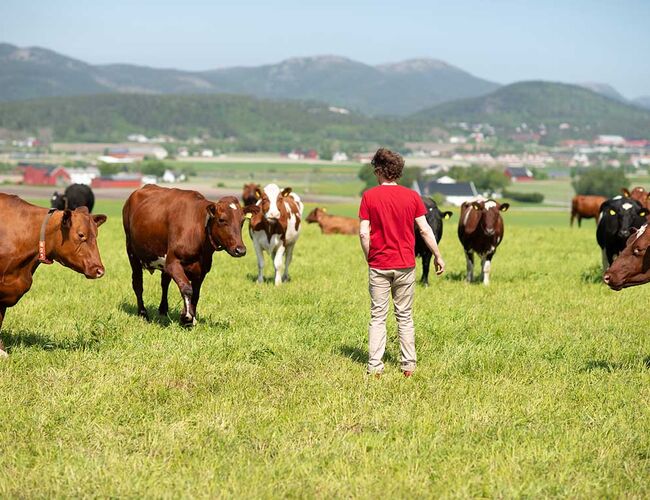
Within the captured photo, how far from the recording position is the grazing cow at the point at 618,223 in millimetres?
15523

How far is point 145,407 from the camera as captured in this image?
7648mm

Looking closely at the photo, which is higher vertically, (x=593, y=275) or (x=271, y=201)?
(x=271, y=201)

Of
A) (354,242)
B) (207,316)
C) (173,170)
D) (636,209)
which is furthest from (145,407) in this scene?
(173,170)

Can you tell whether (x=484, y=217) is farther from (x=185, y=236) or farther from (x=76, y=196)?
(x=76, y=196)

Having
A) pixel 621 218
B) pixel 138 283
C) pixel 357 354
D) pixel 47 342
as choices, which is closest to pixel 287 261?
pixel 138 283

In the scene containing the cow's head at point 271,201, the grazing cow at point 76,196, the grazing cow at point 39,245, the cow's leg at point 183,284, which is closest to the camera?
the grazing cow at point 39,245

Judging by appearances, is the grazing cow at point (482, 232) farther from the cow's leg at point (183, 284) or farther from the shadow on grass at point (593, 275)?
the cow's leg at point (183, 284)

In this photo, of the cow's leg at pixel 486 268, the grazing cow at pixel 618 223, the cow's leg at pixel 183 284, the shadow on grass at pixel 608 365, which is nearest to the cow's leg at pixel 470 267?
the cow's leg at pixel 486 268

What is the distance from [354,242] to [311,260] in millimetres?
6154

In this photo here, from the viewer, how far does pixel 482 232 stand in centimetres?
1706

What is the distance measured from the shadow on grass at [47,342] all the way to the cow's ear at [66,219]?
60.9 inches

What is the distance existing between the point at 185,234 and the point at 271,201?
570 centimetres

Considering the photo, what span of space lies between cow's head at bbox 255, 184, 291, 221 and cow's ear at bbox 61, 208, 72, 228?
24.2ft

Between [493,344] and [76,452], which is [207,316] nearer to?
[493,344]
